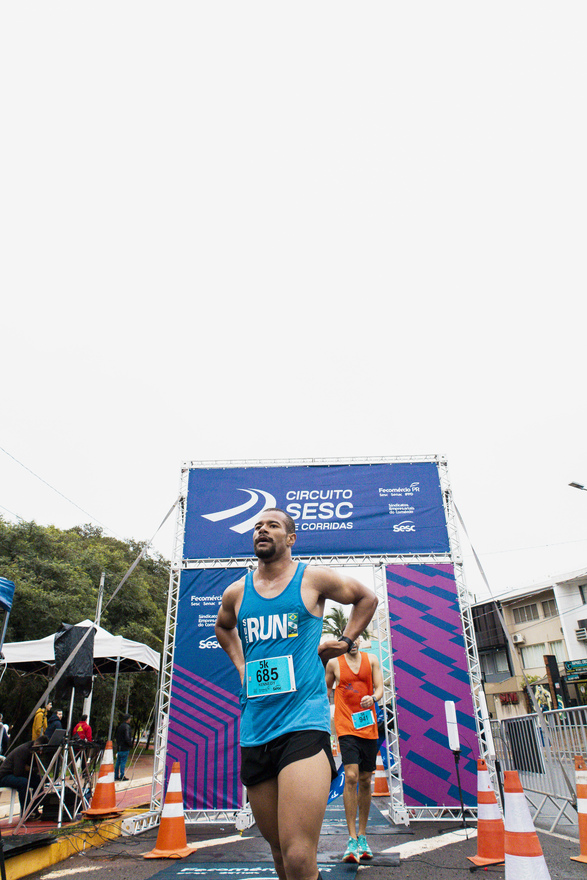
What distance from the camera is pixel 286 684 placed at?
2713mm

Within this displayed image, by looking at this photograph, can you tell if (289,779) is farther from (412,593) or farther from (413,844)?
(412,593)

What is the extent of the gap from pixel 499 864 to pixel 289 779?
3.57m

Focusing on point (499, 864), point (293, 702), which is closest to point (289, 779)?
point (293, 702)

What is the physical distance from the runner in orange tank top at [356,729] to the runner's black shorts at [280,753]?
239 cm

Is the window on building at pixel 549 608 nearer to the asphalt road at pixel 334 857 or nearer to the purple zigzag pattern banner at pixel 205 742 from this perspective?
the asphalt road at pixel 334 857

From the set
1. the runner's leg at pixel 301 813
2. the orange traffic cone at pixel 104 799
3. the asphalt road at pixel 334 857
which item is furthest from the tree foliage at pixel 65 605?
the runner's leg at pixel 301 813

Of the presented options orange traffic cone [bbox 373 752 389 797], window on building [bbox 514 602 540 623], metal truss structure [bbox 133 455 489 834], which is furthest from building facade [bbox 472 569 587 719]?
metal truss structure [bbox 133 455 489 834]

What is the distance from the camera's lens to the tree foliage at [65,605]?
18172mm

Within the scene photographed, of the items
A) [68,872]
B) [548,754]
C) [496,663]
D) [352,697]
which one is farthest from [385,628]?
[496,663]

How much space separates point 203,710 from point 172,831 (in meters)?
2.44

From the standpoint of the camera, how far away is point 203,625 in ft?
28.2

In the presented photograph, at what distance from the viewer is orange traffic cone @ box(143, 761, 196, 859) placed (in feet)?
18.5

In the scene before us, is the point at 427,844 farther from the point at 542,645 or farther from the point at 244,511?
the point at 542,645

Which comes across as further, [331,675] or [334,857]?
[331,675]
